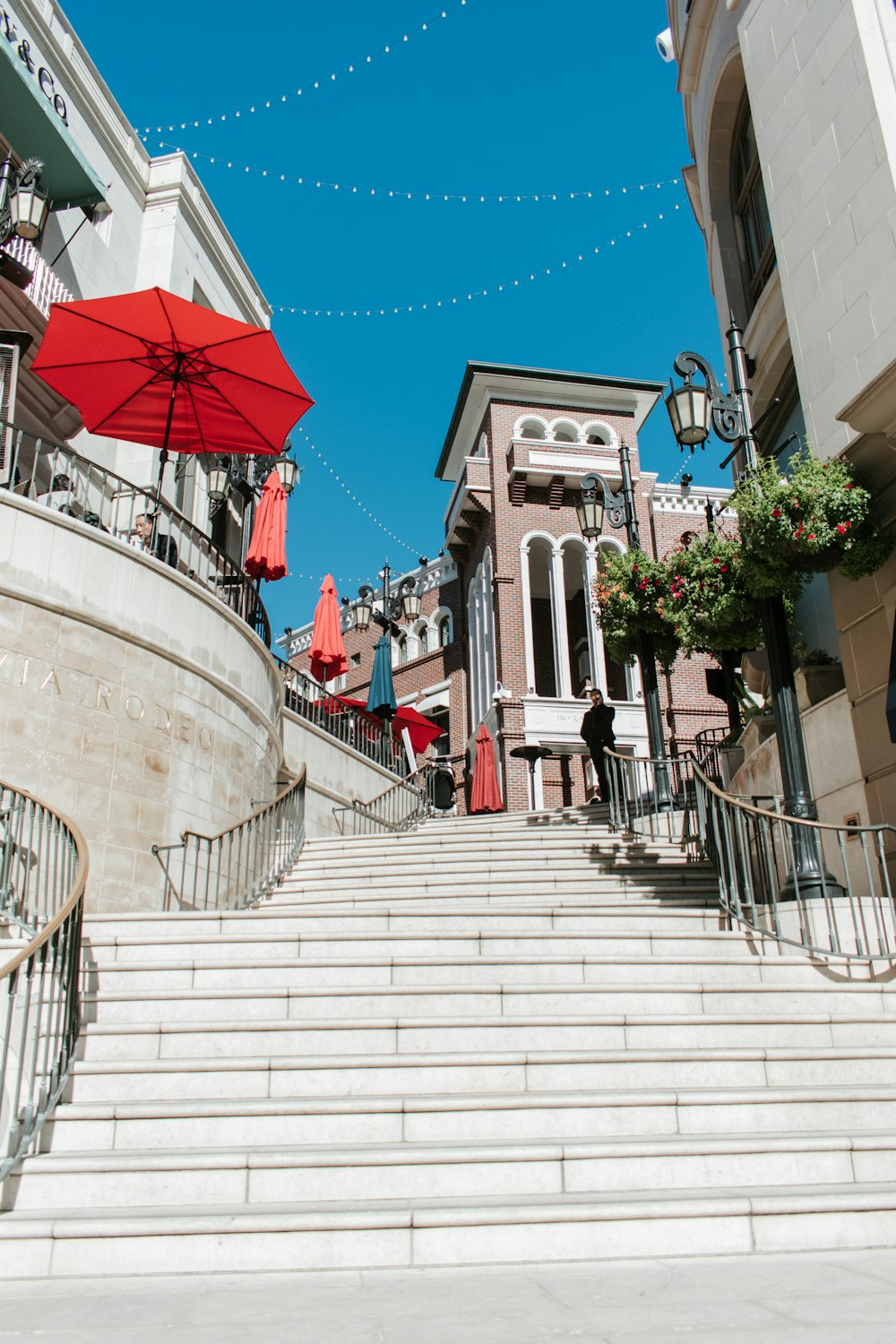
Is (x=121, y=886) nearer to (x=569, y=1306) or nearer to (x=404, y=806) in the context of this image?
(x=569, y=1306)

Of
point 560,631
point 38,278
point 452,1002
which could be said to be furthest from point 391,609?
point 452,1002

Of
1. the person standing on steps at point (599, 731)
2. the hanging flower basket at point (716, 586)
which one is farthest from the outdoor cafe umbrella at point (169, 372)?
the hanging flower basket at point (716, 586)

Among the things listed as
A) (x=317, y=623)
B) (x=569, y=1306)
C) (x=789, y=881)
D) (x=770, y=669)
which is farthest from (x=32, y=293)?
(x=569, y=1306)

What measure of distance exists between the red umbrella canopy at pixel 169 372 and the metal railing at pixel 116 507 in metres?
1.03

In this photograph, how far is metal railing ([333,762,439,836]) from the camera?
19.3 m

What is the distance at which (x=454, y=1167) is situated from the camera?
15.9ft

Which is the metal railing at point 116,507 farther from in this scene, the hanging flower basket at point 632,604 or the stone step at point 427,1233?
the stone step at point 427,1233

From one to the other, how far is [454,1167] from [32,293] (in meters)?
16.3

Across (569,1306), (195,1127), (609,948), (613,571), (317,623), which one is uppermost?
(317,623)

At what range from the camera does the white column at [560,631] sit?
2845cm

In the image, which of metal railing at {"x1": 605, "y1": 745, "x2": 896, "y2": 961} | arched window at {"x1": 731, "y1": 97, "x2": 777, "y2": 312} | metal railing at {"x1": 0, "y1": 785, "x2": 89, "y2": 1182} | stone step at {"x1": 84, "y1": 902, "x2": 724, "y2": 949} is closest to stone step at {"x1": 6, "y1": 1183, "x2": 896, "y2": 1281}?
metal railing at {"x1": 0, "y1": 785, "x2": 89, "y2": 1182}

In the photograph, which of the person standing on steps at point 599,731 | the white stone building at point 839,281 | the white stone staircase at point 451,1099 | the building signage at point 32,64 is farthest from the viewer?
the building signage at point 32,64

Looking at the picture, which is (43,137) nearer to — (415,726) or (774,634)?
(774,634)

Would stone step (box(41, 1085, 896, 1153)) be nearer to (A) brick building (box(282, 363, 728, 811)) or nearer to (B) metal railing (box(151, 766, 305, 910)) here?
(B) metal railing (box(151, 766, 305, 910))
